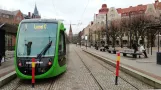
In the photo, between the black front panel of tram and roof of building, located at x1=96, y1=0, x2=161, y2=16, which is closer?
the black front panel of tram

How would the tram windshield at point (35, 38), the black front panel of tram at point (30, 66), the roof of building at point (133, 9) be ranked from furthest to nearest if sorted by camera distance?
the roof of building at point (133, 9)
the tram windshield at point (35, 38)
the black front panel of tram at point (30, 66)

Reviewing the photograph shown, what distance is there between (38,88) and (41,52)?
1.82m

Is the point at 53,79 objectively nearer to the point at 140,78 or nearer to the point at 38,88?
the point at 38,88

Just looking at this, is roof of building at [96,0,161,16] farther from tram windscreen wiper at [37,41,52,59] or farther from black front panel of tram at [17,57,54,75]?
black front panel of tram at [17,57,54,75]

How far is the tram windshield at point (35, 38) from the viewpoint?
33.3 feet

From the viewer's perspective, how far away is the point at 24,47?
33.7 ft

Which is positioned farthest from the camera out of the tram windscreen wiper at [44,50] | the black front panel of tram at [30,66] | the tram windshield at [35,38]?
the tram windshield at [35,38]

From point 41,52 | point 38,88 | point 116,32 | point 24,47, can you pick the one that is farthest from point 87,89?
point 116,32

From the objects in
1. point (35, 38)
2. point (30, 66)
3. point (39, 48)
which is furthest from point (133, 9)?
point (30, 66)

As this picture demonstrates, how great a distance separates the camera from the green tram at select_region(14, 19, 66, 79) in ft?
31.7

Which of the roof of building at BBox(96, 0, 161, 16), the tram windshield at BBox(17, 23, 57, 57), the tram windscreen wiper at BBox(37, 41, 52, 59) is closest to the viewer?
the tram windscreen wiper at BBox(37, 41, 52, 59)

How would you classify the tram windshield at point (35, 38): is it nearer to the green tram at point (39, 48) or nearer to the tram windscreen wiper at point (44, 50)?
the green tram at point (39, 48)

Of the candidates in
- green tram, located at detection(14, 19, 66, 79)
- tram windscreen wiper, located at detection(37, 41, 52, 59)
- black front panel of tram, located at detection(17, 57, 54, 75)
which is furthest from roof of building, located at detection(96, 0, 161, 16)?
black front panel of tram, located at detection(17, 57, 54, 75)

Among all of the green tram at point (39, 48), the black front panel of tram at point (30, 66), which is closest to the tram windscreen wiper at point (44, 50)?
the green tram at point (39, 48)
